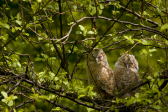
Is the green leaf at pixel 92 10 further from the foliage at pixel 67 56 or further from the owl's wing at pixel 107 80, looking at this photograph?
the owl's wing at pixel 107 80

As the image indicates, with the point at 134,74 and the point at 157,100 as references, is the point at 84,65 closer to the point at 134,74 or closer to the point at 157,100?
the point at 134,74

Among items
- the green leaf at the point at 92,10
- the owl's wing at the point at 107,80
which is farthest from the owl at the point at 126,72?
the green leaf at the point at 92,10

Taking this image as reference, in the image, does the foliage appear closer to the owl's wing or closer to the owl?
the owl

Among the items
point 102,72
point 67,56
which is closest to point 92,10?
point 67,56

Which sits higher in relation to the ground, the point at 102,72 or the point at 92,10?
the point at 92,10

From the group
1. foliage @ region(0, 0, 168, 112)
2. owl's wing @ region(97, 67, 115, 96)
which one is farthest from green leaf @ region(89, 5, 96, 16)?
owl's wing @ region(97, 67, 115, 96)

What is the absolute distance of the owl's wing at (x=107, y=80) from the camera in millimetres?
2873

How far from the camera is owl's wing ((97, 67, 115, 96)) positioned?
2873 mm

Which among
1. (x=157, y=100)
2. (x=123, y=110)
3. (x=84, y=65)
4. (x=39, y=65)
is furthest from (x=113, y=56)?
(x=157, y=100)

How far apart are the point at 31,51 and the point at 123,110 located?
280 cm

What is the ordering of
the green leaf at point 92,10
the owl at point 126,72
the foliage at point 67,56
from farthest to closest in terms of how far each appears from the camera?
the owl at point 126,72 → the green leaf at point 92,10 → the foliage at point 67,56

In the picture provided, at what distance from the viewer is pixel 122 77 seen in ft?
9.25

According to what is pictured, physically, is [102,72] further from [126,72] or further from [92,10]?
[92,10]

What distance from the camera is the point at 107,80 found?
2881 millimetres
